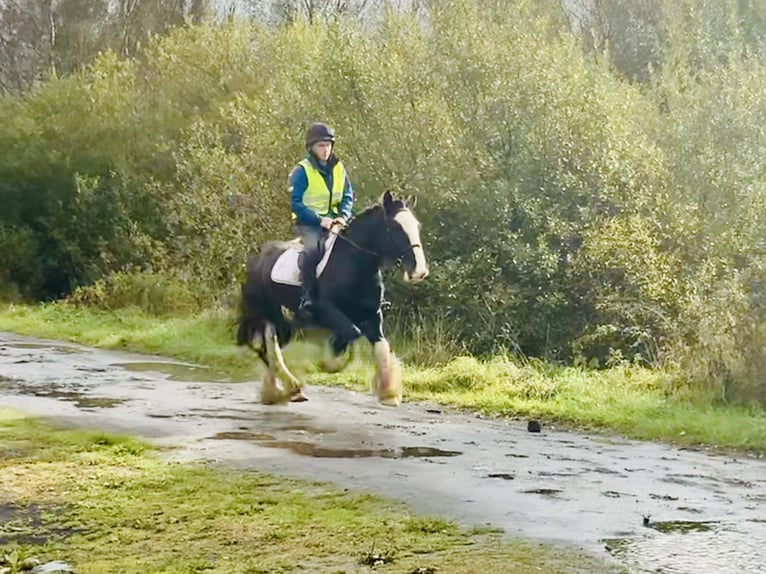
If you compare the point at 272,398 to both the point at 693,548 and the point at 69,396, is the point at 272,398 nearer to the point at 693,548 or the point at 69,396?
the point at 69,396

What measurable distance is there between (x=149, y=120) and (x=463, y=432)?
23152mm

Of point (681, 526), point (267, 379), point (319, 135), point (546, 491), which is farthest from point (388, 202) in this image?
point (681, 526)

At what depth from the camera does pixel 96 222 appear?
32.7 meters

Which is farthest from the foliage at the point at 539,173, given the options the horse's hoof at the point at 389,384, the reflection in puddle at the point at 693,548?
the reflection in puddle at the point at 693,548

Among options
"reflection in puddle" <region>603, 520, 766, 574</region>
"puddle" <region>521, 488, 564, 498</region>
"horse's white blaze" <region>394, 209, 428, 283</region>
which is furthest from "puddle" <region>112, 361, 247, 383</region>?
"reflection in puddle" <region>603, 520, 766, 574</region>

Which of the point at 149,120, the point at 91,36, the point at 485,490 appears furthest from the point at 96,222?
the point at 485,490

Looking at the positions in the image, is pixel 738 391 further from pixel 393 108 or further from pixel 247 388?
pixel 393 108

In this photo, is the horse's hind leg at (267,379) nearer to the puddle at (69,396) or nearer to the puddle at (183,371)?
the puddle at (69,396)

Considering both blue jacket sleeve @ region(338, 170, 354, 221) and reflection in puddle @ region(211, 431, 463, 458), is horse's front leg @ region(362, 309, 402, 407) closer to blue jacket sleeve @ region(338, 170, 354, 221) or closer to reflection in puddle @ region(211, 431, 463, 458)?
blue jacket sleeve @ region(338, 170, 354, 221)

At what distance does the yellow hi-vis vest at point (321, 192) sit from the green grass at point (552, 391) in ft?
10.8

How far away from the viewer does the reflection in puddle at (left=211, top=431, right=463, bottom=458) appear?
9805 mm

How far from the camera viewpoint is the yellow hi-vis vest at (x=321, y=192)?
12.1 meters

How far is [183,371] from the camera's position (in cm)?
1723

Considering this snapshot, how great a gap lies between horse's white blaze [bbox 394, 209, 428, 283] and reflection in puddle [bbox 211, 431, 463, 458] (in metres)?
2.08
